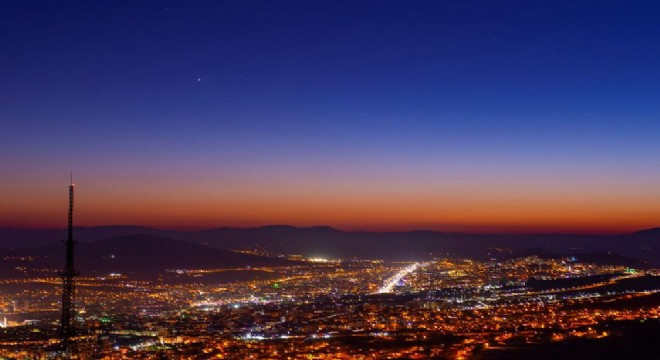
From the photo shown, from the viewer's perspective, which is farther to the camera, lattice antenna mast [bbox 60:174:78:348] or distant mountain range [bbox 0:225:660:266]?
distant mountain range [bbox 0:225:660:266]

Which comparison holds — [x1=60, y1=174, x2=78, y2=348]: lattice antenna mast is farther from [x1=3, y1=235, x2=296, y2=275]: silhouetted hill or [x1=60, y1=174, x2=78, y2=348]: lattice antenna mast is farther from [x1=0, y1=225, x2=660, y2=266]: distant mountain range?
[x1=0, y1=225, x2=660, y2=266]: distant mountain range

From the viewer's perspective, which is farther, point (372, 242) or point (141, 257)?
point (372, 242)

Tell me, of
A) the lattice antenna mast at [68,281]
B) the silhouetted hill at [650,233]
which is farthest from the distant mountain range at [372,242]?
the lattice antenna mast at [68,281]

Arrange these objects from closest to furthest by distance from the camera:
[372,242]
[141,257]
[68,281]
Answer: [68,281]
[141,257]
[372,242]

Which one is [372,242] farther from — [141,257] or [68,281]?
[68,281]

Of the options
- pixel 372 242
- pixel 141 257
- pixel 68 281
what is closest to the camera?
pixel 68 281

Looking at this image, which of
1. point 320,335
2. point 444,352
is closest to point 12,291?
point 320,335

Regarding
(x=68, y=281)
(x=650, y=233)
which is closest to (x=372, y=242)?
(x=650, y=233)

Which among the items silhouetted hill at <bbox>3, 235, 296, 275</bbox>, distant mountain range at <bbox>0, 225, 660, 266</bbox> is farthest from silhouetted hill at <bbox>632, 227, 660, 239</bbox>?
silhouetted hill at <bbox>3, 235, 296, 275</bbox>
